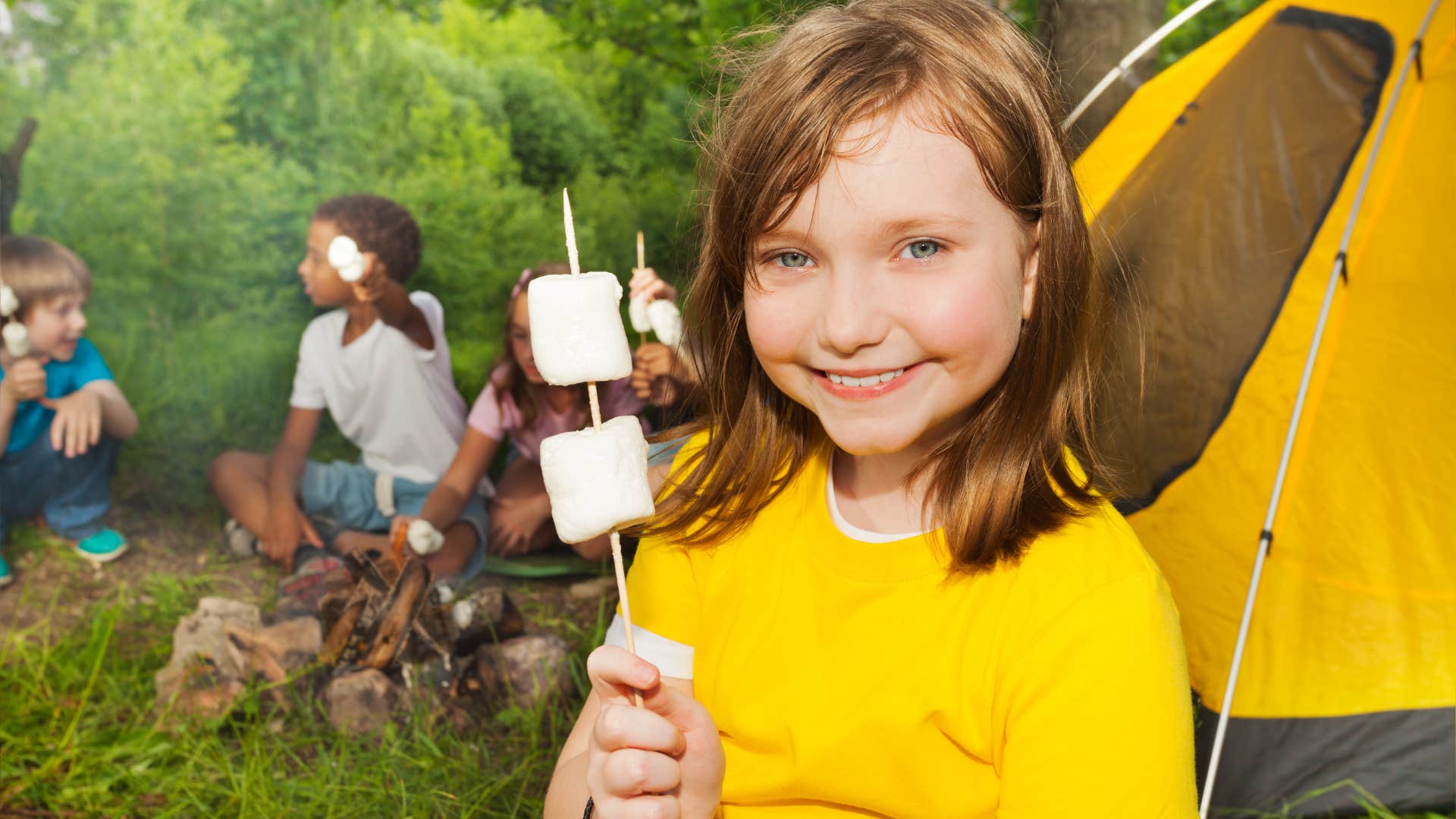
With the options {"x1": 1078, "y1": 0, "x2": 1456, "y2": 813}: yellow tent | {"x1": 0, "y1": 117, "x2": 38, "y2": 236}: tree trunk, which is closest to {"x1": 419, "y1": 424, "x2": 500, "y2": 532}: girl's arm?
{"x1": 0, "y1": 117, "x2": 38, "y2": 236}: tree trunk

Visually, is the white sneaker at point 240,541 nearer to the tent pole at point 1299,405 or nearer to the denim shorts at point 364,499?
the denim shorts at point 364,499

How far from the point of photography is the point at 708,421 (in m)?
1.68

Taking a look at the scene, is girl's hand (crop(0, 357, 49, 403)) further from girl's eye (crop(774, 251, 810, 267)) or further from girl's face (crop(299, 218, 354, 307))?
girl's eye (crop(774, 251, 810, 267))

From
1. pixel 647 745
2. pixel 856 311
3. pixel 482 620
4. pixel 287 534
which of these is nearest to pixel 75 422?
pixel 287 534

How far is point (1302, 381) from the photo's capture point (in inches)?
78.7

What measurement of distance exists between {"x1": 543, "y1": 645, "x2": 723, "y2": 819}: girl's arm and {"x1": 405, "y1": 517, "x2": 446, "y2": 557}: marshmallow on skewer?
1646mm

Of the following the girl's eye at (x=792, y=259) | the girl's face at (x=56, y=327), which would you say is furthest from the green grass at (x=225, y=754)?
the girl's eye at (x=792, y=259)

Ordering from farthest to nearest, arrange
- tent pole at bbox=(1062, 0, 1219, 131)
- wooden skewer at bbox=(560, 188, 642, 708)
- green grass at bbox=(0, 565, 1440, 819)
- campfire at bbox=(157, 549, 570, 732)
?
1. campfire at bbox=(157, 549, 570, 732)
2. green grass at bbox=(0, 565, 1440, 819)
3. tent pole at bbox=(1062, 0, 1219, 131)
4. wooden skewer at bbox=(560, 188, 642, 708)

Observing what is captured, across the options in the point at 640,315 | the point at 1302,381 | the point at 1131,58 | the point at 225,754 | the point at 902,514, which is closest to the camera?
the point at 902,514

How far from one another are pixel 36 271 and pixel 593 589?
5.38 feet

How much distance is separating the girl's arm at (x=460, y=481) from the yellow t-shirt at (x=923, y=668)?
1.41m

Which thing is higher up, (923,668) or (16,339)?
(923,668)

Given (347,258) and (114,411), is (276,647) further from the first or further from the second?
(347,258)

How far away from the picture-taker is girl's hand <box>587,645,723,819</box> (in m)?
1.14
